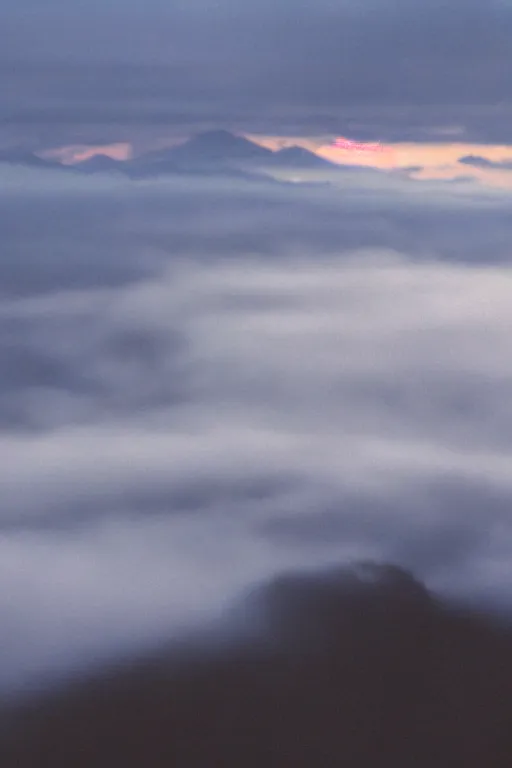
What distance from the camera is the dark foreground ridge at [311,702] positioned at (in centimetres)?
1083

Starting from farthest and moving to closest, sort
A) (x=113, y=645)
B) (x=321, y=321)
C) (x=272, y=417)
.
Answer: (x=321, y=321) → (x=272, y=417) → (x=113, y=645)

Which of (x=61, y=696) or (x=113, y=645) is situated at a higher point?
(x=113, y=645)

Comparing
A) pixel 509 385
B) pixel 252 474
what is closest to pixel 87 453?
pixel 252 474

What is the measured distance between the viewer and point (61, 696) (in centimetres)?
1246

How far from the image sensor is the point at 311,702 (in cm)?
1191

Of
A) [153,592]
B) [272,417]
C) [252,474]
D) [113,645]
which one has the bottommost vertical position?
[113,645]

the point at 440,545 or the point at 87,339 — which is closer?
the point at 440,545

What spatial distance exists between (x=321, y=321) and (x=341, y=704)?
2507 inches

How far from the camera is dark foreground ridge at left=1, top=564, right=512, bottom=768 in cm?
1083

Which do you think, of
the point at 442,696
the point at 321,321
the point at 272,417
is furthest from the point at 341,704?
the point at 321,321

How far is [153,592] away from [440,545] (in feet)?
20.9

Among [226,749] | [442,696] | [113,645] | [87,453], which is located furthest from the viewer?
[87,453]

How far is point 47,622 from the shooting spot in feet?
52.4

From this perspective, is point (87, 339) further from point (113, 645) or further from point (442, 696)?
point (442, 696)
